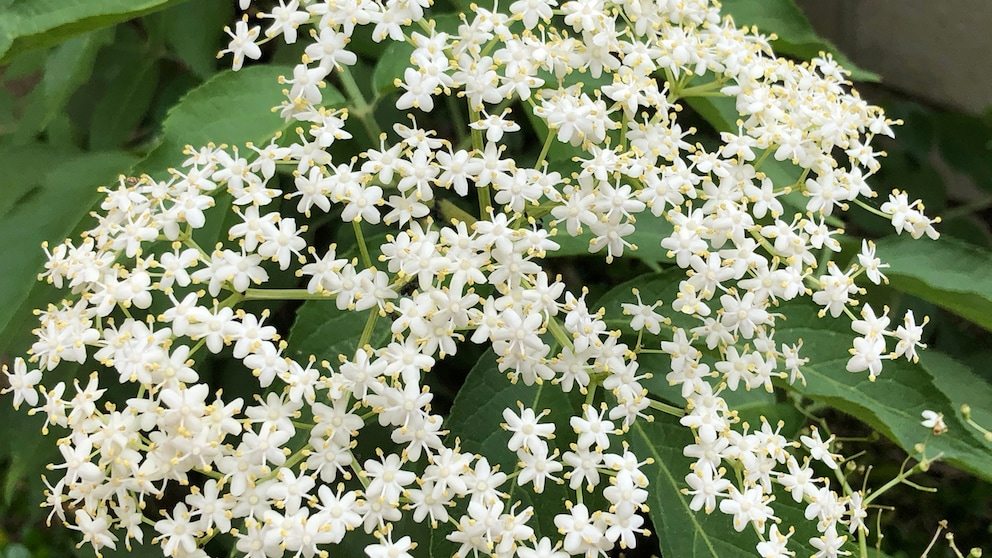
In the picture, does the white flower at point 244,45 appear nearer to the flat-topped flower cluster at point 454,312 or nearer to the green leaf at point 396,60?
the flat-topped flower cluster at point 454,312

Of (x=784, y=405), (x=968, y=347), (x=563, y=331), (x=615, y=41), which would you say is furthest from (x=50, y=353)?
(x=968, y=347)

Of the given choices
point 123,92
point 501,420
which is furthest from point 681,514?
point 123,92

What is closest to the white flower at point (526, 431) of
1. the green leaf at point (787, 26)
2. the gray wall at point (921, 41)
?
the green leaf at point (787, 26)

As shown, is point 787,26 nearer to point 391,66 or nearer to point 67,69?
point 391,66

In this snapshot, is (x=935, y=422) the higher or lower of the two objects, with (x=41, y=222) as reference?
lower

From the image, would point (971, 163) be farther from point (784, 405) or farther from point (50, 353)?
point (50, 353)
